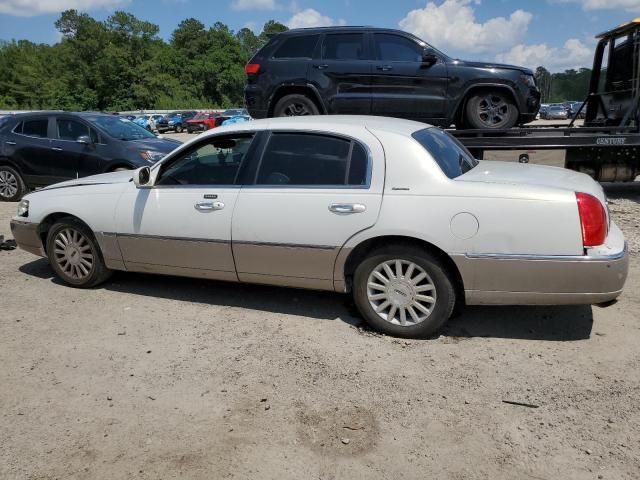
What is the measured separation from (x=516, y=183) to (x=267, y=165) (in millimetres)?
1872

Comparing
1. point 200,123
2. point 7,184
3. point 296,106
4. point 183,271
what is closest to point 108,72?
point 200,123

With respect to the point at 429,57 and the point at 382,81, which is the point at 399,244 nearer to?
the point at 382,81

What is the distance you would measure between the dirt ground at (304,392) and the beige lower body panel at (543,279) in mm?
406

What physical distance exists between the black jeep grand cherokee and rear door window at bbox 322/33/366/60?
14mm

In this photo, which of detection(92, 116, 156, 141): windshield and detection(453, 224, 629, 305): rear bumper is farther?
detection(92, 116, 156, 141): windshield

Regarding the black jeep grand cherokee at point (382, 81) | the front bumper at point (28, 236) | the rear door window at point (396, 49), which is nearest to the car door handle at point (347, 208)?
the front bumper at point (28, 236)

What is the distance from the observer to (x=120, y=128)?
31.6ft

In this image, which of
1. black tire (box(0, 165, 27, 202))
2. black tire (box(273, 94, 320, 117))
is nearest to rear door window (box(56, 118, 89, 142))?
black tire (box(0, 165, 27, 202))

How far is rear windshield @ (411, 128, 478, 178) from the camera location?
4.04 metres

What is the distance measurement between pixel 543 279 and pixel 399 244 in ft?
3.23

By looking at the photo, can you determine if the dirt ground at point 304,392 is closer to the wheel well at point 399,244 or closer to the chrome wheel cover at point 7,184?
the wheel well at point 399,244

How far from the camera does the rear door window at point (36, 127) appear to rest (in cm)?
970

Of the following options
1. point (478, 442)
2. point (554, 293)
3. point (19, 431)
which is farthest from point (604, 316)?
point (19, 431)

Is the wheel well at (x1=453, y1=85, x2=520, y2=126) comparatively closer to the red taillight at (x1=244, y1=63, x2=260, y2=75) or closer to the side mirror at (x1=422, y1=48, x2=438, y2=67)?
the side mirror at (x1=422, y1=48, x2=438, y2=67)
